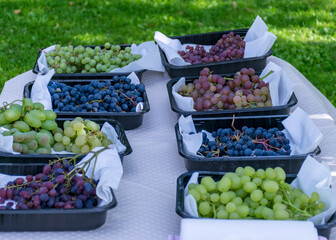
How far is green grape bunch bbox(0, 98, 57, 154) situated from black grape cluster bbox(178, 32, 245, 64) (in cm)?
84

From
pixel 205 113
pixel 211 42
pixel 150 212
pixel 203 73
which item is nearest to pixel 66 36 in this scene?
pixel 211 42

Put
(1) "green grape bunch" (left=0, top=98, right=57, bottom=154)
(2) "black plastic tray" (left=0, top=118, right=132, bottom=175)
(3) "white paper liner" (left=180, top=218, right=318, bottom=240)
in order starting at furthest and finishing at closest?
1. (1) "green grape bunch" (left=0, top=98, right=57, bottom=154)
2. (2) "black plastic tray" (left=0, top=118, right=132, bottom=175)
3. (3) "white paper liner" (left=180, top=218, right=318, bottom=240)

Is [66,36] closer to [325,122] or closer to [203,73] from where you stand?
[203,73]

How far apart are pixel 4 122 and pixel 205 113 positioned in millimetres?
666

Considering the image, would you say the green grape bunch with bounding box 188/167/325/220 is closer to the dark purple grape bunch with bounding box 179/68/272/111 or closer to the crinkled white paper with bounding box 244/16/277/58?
the dark purple grape bunch with bounding box 179/68/272/111

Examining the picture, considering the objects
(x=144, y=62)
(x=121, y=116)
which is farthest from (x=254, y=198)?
(x=144, y=62)

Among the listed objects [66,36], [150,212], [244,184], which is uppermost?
[244,184]

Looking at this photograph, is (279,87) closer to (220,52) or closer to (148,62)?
(220,52)

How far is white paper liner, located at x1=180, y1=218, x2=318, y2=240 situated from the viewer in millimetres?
1139

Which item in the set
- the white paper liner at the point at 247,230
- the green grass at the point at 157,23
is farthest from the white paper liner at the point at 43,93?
the green grass at the point at 157,23

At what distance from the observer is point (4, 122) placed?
1.62 meters

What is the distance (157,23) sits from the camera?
180 inches

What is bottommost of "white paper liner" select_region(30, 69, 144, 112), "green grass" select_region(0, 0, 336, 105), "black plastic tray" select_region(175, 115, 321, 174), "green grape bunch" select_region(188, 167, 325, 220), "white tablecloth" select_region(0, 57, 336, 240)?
"green grass" select_region(0, 0, 336, 105)

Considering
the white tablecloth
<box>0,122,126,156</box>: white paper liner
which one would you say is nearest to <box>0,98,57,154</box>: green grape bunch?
<box>0,122,126,156</box>: white paper liner
